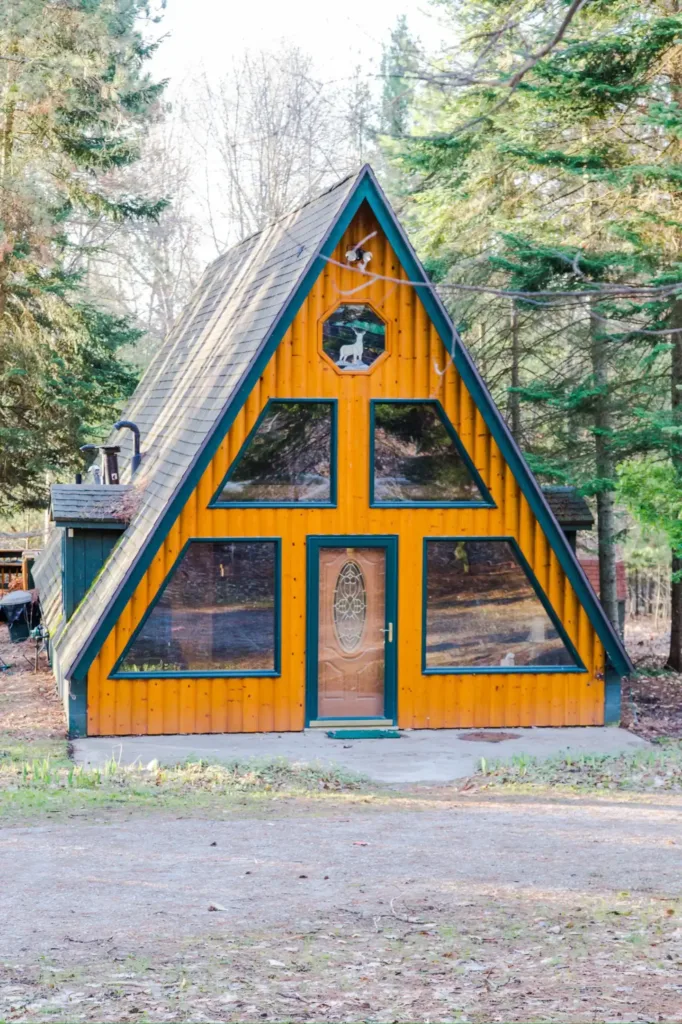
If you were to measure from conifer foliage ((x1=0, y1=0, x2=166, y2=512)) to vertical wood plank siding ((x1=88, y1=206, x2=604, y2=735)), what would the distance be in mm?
11322

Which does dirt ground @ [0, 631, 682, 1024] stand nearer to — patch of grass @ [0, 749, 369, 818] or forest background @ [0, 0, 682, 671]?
patch of grass @ [0, 749, 369, 818]

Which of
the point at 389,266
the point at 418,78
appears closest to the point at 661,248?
the point at 389,266

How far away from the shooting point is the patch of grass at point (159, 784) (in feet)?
33.0

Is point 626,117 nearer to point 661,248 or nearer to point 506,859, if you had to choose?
point 661,248

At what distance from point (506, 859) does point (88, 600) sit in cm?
725

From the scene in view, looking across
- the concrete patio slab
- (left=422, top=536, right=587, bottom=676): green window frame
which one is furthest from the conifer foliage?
the concrete patio slab

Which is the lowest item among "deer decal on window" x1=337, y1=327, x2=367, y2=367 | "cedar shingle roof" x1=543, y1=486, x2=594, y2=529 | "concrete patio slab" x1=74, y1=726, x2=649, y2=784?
"concrete patio slab" x1=74, y1=726, x2=649, y2=784

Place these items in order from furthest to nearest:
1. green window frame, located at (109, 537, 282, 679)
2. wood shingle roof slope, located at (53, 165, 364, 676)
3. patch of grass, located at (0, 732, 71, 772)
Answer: wood shingle roof slope, located at (53, 165, 364, 676) < green window frame, located at (109, 537, 282, 679) < patch of grass, located at (0, 732, 71, 772)

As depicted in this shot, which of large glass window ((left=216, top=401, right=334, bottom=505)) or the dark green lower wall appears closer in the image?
large glass window ((left=216, top=401, right=334, bottom=505))

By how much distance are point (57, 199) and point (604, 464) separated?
12.4 m

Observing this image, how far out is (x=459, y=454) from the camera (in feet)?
44.5

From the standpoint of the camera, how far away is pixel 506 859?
835cm

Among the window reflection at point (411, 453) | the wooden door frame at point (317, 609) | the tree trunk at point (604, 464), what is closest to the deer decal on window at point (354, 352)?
the window reflection at point (411, 453)

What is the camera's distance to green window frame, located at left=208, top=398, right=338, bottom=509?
13.1m
